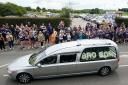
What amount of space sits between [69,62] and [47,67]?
3.48 feet

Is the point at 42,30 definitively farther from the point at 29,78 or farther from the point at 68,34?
the point at 29,78

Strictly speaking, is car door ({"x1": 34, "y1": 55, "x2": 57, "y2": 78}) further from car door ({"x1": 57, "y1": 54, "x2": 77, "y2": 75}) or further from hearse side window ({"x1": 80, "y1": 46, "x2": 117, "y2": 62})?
hearse side window ({"x1": 80, "y1": 46, "x2": 117, "y2": 62})

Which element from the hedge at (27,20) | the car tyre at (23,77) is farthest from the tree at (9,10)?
the car tyre at (23,77)

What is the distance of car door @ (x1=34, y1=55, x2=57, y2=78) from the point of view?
13.3 m

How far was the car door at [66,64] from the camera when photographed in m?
13.4

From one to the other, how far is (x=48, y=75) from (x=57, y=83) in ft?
1.89

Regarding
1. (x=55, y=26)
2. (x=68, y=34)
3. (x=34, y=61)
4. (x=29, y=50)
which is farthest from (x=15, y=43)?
(x=34, y=61)

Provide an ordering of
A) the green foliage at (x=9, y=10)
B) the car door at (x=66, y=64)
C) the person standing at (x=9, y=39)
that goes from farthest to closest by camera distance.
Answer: the green foliage at (x=9, y=10), the person standing at (x=9, y=39), the car door at (x=66, y=64)

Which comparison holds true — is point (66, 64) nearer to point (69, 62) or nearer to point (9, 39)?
point (69, 62)

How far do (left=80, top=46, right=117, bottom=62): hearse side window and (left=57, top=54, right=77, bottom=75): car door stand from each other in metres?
0.44

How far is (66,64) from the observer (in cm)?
1338

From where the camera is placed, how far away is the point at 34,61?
13.6 meters

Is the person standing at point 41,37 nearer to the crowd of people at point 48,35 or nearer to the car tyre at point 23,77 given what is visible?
the crowd of people at point 48,35

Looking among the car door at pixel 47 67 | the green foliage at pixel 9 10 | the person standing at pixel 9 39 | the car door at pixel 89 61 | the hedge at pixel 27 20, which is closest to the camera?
the car door at pixel 47 67
